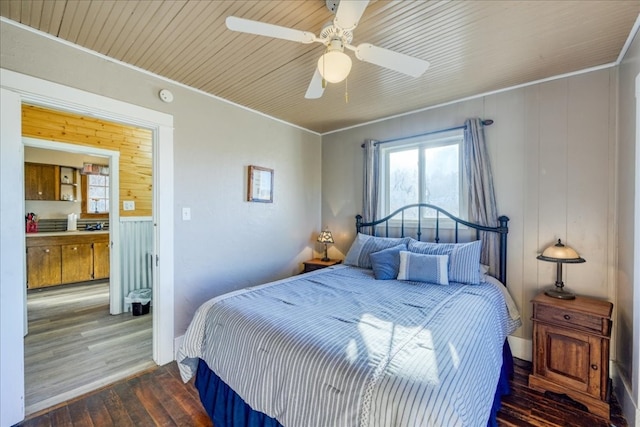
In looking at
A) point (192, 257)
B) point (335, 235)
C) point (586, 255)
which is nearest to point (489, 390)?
point (586, 255)

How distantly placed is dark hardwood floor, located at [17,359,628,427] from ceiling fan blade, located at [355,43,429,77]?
2256 mm

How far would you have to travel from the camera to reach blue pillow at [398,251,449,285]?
7.84 feet

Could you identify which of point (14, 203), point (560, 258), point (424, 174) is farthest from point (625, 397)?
point (14, 203)

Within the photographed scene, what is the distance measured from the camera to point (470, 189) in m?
2.84

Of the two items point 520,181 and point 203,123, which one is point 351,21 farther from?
point 520,181

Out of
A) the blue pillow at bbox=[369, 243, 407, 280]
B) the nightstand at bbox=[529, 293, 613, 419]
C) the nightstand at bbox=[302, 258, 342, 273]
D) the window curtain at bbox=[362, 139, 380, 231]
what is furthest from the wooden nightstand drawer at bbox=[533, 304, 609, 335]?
the nightstand at bbox=[302, 258, 342, 273]

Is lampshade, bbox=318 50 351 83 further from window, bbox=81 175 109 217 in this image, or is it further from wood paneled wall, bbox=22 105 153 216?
window, bbox=81 175 109 217

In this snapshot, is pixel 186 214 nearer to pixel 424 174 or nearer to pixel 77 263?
pixel 424 174

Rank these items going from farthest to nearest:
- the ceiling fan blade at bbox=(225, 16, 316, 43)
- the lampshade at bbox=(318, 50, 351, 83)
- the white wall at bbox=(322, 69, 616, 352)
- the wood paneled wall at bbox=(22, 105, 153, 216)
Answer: the wood paneled wall at bbox=(22, 105, 153, 216), the white wall at bbox=(322, 69, 616, 352), the lampshade at bbox=(318, 50, 351, 83), the ceiling fan blade at bbox=(225, 16, 316, 43)

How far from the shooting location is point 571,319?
6.52 feet

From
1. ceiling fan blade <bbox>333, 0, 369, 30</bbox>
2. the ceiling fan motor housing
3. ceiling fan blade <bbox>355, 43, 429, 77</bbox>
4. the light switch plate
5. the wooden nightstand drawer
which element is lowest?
the wooden nightstand drawer

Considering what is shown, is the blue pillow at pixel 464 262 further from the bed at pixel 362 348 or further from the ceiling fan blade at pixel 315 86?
the ceiling fan blade at pixel 315 86

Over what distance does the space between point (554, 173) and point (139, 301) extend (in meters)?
4.75

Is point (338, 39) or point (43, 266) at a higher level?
point (338, 39)
